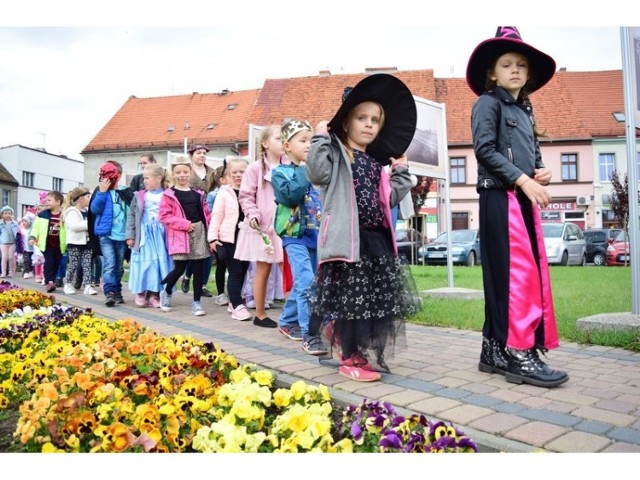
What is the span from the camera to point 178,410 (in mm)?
2521

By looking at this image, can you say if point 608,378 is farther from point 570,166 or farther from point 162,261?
point 570,166

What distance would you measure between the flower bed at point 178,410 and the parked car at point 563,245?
1847 centimetres

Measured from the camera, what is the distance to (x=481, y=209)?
361 cm

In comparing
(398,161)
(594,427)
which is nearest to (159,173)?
(398,161)

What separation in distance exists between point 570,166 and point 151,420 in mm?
37586

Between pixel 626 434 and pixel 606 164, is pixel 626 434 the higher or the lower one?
the lower one

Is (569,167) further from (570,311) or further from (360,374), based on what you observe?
(360,374)

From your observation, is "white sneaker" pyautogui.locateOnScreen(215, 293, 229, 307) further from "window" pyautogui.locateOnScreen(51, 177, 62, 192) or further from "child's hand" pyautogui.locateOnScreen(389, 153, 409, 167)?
"child's hand" pyautogui.locateOnScreen(389, 153, 409, 167)

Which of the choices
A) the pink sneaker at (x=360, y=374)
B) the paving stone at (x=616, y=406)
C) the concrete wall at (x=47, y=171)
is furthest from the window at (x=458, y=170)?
the paving stone at (x=616, y=406)

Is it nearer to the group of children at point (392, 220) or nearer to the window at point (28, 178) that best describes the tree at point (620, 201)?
the window at point (28, 178)

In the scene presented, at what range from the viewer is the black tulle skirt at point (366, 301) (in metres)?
3.50

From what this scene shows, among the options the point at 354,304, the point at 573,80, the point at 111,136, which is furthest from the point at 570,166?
the point at 354,304

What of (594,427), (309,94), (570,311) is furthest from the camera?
(309,94)

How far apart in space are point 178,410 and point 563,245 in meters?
19.7
